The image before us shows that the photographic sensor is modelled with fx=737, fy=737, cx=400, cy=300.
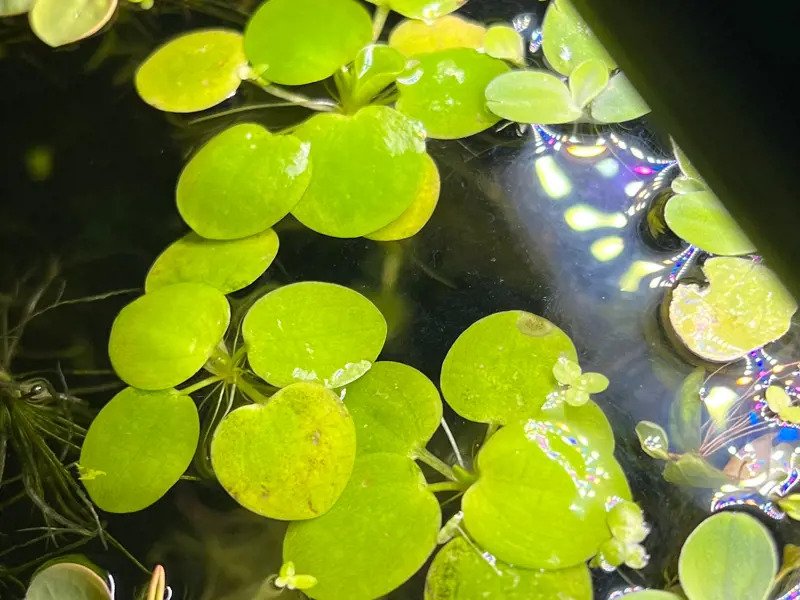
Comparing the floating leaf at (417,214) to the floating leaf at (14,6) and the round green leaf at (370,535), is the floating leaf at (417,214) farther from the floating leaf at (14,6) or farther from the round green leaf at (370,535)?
the floating leaf at (14,6)

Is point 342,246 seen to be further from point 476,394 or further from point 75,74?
point 75,74

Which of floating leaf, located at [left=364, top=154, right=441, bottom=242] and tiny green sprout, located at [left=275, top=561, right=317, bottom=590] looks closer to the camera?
tiny green sprout, located at [left=275, top=561, right=317, bottom=590]

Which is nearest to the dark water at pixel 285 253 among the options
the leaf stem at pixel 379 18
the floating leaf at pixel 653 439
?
the floating leaf at pixel 653 439

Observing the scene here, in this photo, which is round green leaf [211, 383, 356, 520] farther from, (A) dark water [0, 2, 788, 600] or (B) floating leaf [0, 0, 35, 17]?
(B) floating leaf [0, 0, 35, 17]

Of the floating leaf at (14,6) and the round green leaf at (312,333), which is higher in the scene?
the floating leaf at (14,6)

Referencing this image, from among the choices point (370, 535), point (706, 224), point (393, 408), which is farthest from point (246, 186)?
point (706, 224)

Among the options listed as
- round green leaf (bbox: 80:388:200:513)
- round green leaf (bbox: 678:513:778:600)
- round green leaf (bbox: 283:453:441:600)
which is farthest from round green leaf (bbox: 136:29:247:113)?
round green leaf (bbox: 678:513:778:600)

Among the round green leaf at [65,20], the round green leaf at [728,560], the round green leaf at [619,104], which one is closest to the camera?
the round green leaf at [728,560]
